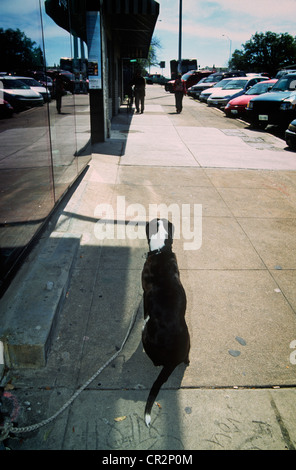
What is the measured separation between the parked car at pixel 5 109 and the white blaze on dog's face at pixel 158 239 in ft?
6.27

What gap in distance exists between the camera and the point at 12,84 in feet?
10.6

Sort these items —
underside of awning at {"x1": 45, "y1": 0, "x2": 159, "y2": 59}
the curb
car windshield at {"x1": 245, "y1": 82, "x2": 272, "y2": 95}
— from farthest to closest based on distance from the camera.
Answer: car windshield at {"x1": 245, "y1": 82, "x2": 272, "y2": 95}
underside of awning at {"x1": 45, "y1": 0, "x2": 159, "y2": 59}
the curb

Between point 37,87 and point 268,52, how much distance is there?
259 ft

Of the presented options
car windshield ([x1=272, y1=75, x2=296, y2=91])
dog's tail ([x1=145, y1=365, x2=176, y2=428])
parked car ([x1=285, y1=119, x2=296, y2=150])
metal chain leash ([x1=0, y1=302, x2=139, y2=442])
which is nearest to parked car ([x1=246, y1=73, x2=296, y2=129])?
car windshield ([x1=272, y1=75, x2=296, y2=91])

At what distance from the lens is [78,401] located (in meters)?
2.57

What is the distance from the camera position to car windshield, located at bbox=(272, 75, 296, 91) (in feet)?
47.9

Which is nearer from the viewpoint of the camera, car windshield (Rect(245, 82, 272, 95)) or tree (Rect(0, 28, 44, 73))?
tree (Rect(0, 28, 44, 73))

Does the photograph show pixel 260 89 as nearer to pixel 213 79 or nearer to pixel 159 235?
pixel 213 79

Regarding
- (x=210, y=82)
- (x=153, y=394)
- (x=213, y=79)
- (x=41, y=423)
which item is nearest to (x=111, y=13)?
(x=153, y=394)

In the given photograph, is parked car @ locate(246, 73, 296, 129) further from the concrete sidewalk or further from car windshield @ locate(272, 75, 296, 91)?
the concrete sidewalk

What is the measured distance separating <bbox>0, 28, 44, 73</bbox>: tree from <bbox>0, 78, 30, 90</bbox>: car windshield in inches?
3.6

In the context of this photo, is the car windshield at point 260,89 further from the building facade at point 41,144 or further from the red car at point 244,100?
the building facade at point 41,144

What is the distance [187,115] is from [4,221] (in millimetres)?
16990

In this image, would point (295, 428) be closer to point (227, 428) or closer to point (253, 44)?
point (227, 428)
